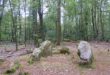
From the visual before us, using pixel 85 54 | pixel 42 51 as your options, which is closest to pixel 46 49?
pixel 42 51

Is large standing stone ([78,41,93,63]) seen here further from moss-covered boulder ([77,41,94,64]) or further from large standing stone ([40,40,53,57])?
large standing stone ([40,40,53,57])

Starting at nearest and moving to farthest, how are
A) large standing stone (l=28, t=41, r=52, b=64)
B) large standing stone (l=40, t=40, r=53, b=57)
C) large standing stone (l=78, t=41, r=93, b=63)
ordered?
large standing stone (l=78, t=41, r=93, b=63)
large standing stone (l=28, t=41, r=52, b=64)
large standing stone (l=40, t=40, r=53, b=57)

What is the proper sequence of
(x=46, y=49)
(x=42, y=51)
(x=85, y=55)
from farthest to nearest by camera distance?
(x=46, y=49) → (x=42, y=51) → (x=85, y=55)

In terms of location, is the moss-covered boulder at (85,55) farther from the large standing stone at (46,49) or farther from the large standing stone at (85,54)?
the large standing stone at (46,49)

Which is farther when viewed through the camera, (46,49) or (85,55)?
(46,49)

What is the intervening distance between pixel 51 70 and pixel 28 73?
3.49 ft

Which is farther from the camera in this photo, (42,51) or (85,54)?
(42,51)

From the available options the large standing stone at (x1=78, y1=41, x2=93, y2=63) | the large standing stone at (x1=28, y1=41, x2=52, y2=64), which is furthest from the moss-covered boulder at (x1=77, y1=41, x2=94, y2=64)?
the large standing stone at (x1=28, y1=41, x2=52, y2=64)

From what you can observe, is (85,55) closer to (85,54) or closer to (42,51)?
(85,54)

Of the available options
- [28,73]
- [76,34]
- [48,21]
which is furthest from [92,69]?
[48,21]

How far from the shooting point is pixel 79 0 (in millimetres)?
23016

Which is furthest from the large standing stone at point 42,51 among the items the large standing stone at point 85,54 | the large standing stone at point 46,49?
the large standing stone at point 85,54

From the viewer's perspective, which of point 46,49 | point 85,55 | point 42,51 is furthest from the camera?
point 46,49

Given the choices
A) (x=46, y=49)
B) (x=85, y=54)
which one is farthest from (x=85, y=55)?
(x=46, y=49)
